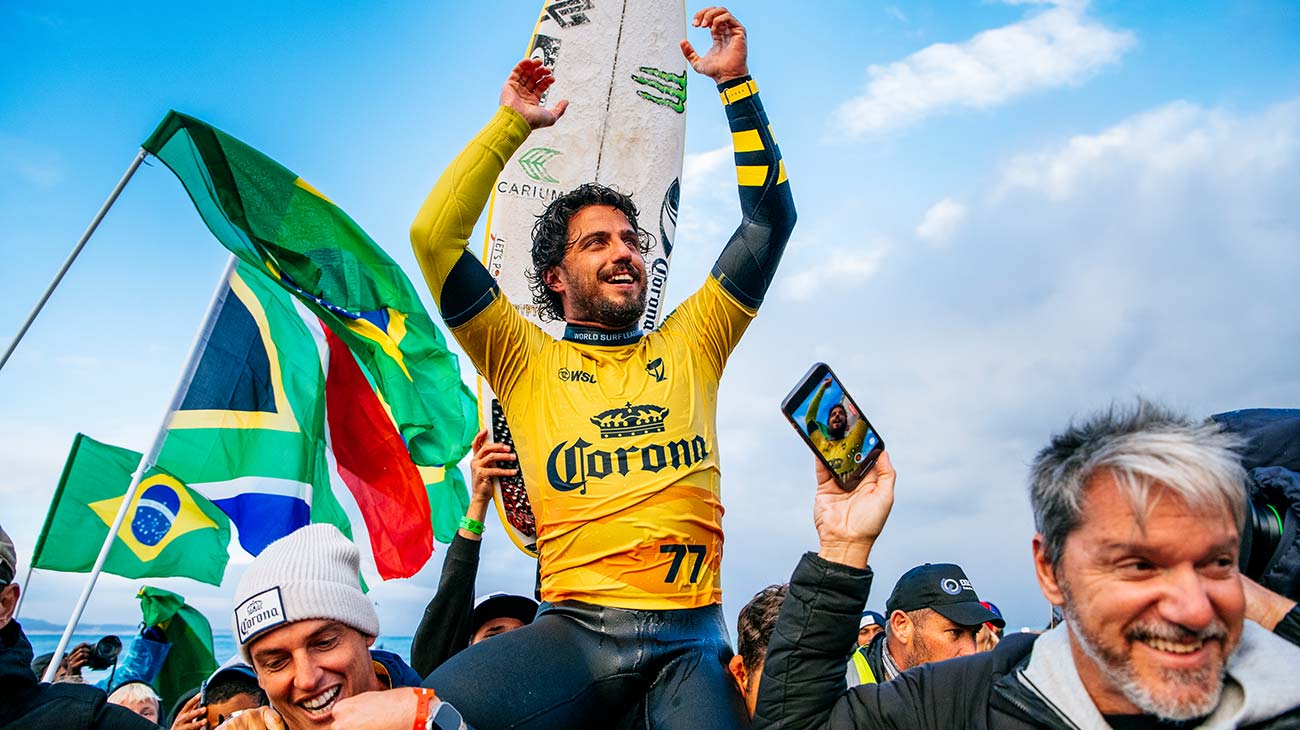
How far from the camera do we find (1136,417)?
2279mm

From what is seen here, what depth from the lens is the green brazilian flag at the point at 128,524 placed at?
23.6 ft

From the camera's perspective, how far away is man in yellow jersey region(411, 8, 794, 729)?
9.71 feet

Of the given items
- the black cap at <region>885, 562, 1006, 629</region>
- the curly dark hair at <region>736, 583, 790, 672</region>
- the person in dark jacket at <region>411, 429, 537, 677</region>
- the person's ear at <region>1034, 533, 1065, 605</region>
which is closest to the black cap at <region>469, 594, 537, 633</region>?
the person in dark jacket at <region>411, 429, 537, 677</region>

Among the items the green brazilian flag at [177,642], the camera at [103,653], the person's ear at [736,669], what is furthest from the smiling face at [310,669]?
the camera at [103,653]

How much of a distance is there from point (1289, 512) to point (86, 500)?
302 inches

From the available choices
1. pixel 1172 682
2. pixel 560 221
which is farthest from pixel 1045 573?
pixel 560 221

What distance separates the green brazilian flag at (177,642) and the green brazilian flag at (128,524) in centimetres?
74

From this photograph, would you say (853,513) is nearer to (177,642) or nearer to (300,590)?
(300,590)

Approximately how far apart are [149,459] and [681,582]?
222 inches

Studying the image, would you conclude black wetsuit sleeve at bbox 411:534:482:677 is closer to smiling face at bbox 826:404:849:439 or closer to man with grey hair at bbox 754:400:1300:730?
man with grey hair at bbox 754:400:1300:730

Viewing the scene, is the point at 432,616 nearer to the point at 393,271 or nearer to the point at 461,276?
the point at 461,276

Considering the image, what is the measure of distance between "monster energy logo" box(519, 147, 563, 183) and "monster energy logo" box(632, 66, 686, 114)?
1.90 ft

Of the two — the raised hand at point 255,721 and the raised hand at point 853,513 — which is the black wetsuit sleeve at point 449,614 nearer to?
the raised hand at point 255,721

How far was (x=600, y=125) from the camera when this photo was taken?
527cm
